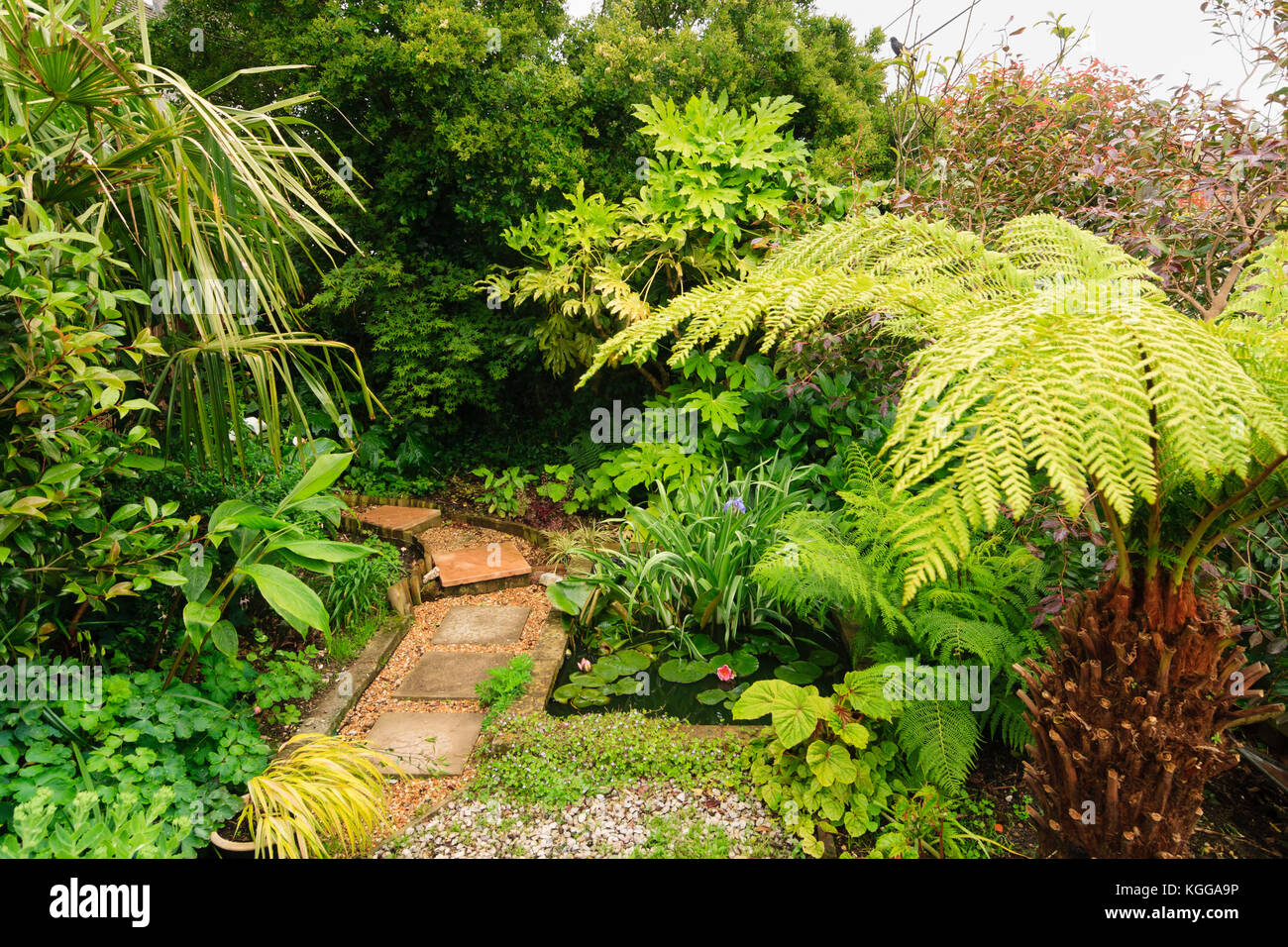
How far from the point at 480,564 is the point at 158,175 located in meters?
2.46

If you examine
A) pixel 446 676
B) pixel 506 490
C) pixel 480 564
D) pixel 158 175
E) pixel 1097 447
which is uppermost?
pixel 158 175

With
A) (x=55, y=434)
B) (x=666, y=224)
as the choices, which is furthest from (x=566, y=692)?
(x=666, y=224)

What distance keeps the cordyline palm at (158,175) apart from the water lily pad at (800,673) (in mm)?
1972

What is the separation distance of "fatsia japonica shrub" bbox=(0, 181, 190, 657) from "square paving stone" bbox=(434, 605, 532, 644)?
1497 mm

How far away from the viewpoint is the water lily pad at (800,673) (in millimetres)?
2789

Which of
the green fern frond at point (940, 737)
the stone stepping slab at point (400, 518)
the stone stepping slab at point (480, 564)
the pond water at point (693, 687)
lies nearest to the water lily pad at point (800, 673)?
the pond water at point (693, 687)

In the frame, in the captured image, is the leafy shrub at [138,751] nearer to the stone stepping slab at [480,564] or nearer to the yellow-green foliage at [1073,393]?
the stone stepping slab at [480,564]

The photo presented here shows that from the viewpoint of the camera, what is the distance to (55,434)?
6.19 feet

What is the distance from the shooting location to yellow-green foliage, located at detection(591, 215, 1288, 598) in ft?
3.54

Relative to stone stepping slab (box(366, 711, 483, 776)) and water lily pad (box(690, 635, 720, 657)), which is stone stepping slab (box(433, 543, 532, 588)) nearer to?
stone stepping slab (box(366, 711, 483, 776))

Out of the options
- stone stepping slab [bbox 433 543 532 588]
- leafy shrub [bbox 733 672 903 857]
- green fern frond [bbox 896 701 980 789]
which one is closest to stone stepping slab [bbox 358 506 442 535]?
stone stepping slab [bbox 433 543 532 588]

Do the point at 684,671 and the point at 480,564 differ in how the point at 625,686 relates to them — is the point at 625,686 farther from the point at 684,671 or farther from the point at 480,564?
the point at 480,564

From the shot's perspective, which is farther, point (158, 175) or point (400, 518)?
point (400, 518)
